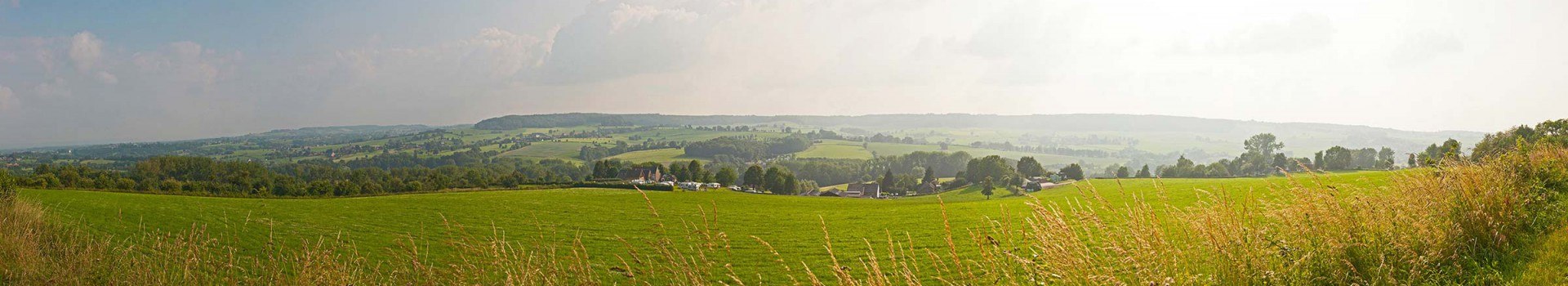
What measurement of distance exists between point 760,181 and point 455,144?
144m

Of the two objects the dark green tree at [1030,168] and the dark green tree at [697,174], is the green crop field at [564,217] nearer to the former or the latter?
the dark green tree at [697,174]

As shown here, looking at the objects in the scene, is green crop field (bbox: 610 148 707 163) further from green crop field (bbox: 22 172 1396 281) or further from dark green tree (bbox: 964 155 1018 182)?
green crop field (bbox: 22 172 1396 281)

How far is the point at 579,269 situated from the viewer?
4270 millimetres

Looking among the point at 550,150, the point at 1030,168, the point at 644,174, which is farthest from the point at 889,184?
the point at 550,150

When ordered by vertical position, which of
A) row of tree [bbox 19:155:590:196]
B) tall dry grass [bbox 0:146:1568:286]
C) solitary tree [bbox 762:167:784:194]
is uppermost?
tall dry grass [bbox 0:146:1568:286]

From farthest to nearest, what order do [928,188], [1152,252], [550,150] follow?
[550,150] < [928,188] < [1152,252]

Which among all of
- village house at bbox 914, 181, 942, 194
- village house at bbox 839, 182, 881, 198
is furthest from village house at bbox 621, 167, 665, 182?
village house at bbox 914, 181, 942, 194

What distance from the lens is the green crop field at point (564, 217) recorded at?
20.8 m

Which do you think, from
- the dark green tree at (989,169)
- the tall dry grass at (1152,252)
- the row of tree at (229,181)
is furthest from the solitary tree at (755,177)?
the tall dry grass at (1152,252)

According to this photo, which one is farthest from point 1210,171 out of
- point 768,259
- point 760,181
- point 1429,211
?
point 1429,211

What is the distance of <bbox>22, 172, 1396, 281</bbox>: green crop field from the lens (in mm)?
20781

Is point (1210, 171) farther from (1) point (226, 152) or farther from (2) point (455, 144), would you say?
(1) point (226, 152)

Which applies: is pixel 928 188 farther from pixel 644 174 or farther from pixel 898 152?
pixel 898 152

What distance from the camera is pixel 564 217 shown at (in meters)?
36.8
